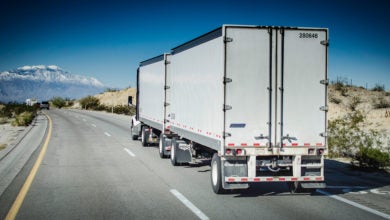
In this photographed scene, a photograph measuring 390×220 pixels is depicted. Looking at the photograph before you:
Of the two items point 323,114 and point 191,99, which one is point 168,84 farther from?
point 323,114

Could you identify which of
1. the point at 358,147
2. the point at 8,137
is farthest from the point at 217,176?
the point at 8,137

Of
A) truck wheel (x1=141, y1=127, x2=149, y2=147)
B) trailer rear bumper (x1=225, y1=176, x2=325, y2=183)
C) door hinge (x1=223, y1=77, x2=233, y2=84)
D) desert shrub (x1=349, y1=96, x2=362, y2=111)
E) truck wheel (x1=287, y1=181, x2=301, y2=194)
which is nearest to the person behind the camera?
door hinge (x1=223, y1=77, x2=233, y2=84)

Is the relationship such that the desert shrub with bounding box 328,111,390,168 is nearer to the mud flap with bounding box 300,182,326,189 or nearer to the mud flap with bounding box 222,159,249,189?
the mud flap with bounding box 300,182,326,189

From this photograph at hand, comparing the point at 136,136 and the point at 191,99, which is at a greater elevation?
the point at 191,99

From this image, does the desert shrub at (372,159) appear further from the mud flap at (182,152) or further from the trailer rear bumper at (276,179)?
the mud flap at (182,152)

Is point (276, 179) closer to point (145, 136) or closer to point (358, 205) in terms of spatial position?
point (358, 205)

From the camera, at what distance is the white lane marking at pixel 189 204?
23.7 ft

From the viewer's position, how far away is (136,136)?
20953 mm

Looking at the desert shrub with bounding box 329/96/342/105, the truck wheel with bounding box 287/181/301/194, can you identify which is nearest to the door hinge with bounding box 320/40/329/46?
the truck wheel with bounding box 287/181/301/194

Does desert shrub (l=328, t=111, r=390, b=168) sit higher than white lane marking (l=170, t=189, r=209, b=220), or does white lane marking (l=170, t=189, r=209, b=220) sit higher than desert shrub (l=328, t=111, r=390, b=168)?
desert shrub (l=328, t=111, r=390, b=168)

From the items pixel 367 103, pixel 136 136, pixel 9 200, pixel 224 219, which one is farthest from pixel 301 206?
pixel 367 103

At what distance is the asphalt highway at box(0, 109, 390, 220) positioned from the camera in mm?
7379

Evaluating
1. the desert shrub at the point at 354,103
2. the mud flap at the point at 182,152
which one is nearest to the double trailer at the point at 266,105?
the mud flap at the point at 182,152

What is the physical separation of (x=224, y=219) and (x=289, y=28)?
432cm
